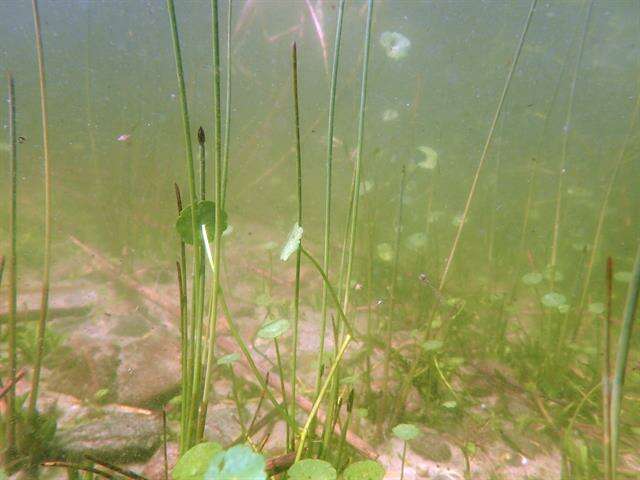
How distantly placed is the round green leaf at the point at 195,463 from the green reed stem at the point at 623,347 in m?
0.95

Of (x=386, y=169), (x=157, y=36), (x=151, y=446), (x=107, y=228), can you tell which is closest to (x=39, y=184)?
(x=107, y=228)

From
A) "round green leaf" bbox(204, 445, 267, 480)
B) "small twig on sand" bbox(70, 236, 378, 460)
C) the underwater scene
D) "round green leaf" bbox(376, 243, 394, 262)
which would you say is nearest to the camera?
"round green leaf" bbox(204, 445, 267, 480)

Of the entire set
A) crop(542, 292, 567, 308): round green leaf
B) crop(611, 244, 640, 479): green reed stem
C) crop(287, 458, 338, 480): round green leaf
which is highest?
crop(611, 244, 640, 479): green reed stem

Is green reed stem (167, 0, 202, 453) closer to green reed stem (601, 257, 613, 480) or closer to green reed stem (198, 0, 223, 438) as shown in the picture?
green reed stem (198, 0, 223, 438)

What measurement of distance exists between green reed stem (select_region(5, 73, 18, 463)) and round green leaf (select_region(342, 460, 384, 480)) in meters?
1.30

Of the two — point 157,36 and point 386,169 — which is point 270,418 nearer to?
point 386,169

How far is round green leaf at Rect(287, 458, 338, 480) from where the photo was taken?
3.39 ft

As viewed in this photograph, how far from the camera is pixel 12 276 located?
1.33m

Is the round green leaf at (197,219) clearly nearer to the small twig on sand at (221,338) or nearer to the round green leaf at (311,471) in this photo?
the round green leaf at (311,471)

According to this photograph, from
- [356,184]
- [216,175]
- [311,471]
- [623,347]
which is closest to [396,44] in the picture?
[356,184]

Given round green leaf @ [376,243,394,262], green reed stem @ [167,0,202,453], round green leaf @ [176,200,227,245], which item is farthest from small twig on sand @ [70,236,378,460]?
round green leaf @ [376,243,394,262]

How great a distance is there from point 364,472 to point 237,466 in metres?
0.58

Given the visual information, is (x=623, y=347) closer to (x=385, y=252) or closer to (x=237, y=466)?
(x=237, y=466)

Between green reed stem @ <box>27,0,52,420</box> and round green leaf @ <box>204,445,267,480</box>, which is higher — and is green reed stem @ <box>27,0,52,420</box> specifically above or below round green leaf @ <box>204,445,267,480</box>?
above
